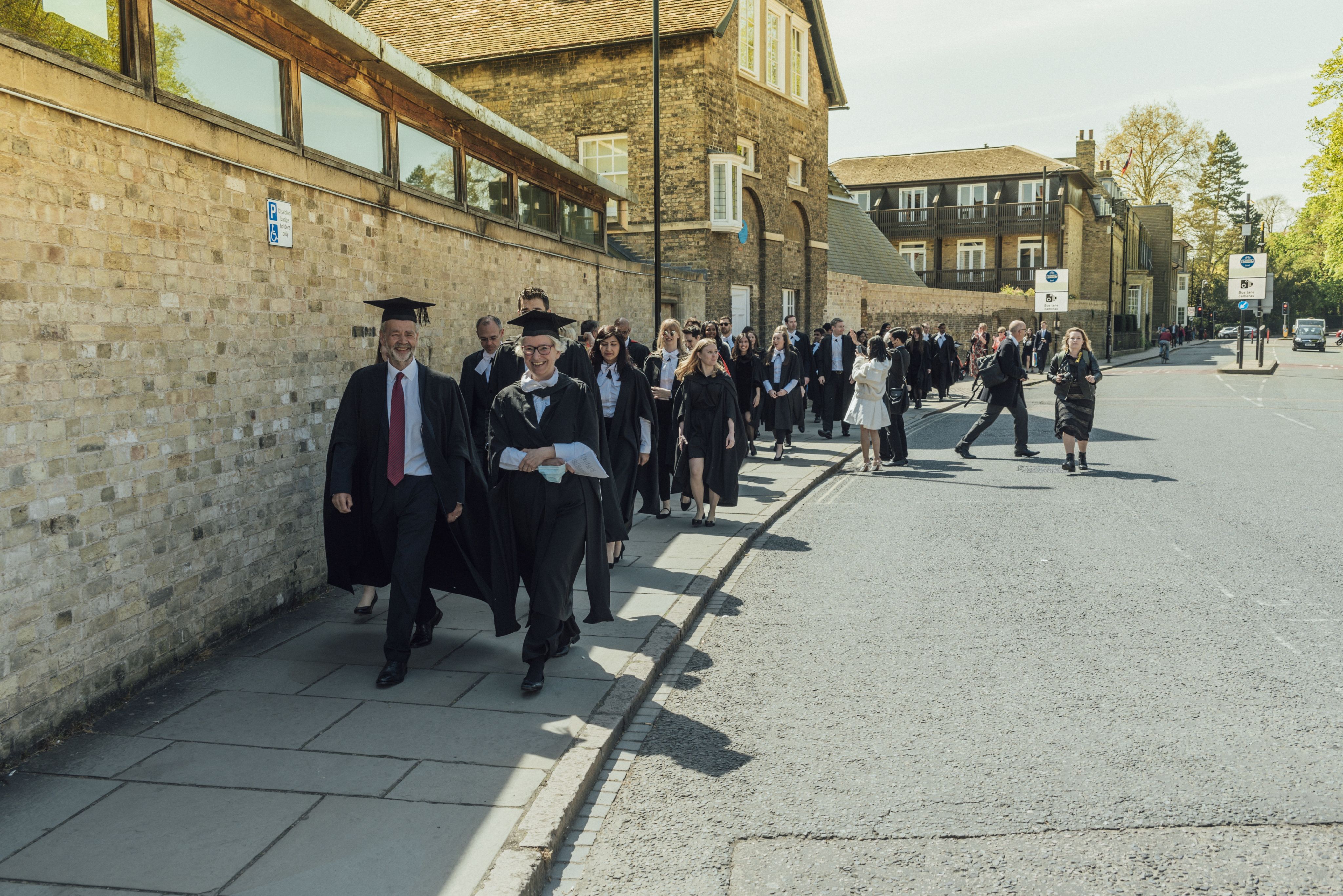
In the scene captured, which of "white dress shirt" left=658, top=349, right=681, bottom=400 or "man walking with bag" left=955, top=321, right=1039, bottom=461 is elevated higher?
"white dress shirt" left=658, top=349, right=681, bottom=400

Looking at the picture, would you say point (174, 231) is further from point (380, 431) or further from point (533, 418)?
point (533, 418)

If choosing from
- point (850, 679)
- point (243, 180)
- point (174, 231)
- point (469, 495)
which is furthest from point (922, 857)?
point (243, 180)

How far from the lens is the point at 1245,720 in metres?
4.84

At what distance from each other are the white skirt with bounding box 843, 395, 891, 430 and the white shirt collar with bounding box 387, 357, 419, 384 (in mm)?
8761

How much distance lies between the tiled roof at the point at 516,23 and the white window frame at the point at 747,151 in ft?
10.4

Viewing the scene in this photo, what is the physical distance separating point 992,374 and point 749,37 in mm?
16018

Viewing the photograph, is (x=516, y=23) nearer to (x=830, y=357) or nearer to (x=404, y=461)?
(x=830, y=357)

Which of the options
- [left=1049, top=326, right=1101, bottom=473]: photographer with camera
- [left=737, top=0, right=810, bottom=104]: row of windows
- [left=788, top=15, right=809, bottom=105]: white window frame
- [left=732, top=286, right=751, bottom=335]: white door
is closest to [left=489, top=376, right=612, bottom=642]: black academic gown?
[left=1049, top=326, right=1101, bottom=473]: photographer with camera

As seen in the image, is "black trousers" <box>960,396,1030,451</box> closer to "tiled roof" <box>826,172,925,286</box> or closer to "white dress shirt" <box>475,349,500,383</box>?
"white dress shirt" <box>475,349,500,383</box>

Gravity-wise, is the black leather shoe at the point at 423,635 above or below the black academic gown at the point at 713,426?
below

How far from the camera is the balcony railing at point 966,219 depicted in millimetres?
56594

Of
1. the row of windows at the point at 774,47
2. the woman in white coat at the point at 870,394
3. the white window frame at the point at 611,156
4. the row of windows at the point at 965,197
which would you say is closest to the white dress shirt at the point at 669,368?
the woman in white coat at the point at 870,394

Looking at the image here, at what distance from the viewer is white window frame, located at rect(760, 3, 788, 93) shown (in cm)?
2819

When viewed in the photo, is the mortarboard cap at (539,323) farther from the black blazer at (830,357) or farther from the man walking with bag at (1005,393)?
the black blazer at (830,357)
